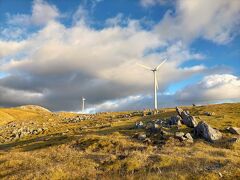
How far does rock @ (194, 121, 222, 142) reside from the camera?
5301 centimetres

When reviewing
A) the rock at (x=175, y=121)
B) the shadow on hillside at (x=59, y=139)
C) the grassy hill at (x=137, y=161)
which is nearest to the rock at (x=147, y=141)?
the grassy hill at (x=137, y=161)

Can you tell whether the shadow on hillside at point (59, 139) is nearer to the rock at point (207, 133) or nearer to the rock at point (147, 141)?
the rock at point (147, 141)

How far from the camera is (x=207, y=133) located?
5366 centimetres

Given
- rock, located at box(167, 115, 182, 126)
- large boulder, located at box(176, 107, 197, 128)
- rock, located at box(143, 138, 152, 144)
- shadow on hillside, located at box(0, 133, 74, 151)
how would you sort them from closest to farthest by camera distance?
1. rock, located at box(143, 138, 152, 144)
2. large boulder, located at box(176, 107, 197, 128)
3. shadow on hillside, located at box(0, 133, 74, 151)
4. rock, located at box(167, 115, 182, 126)

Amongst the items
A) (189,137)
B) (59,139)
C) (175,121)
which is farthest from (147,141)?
(59,139)

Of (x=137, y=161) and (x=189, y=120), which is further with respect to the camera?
(x=189, y=120)

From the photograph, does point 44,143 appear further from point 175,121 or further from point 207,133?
point 207,133

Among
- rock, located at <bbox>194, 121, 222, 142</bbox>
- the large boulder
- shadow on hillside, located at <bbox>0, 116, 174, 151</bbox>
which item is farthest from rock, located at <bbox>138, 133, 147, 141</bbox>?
the large boulder

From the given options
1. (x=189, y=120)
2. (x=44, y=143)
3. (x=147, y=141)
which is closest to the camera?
(x=147, y=141)

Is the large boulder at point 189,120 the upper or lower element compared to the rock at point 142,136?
upper

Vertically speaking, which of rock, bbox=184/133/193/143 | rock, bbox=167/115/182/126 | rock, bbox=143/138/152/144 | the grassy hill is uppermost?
rock, bbox=167/115/182/126

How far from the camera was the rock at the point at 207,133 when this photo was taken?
53.0 meters

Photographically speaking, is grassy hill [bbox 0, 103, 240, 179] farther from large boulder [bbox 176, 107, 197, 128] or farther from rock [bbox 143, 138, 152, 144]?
large boulder [bbox 176, 107, 197, 128]

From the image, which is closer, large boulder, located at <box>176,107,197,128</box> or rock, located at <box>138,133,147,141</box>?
rock, located at <box>138,133,147,141</box>
